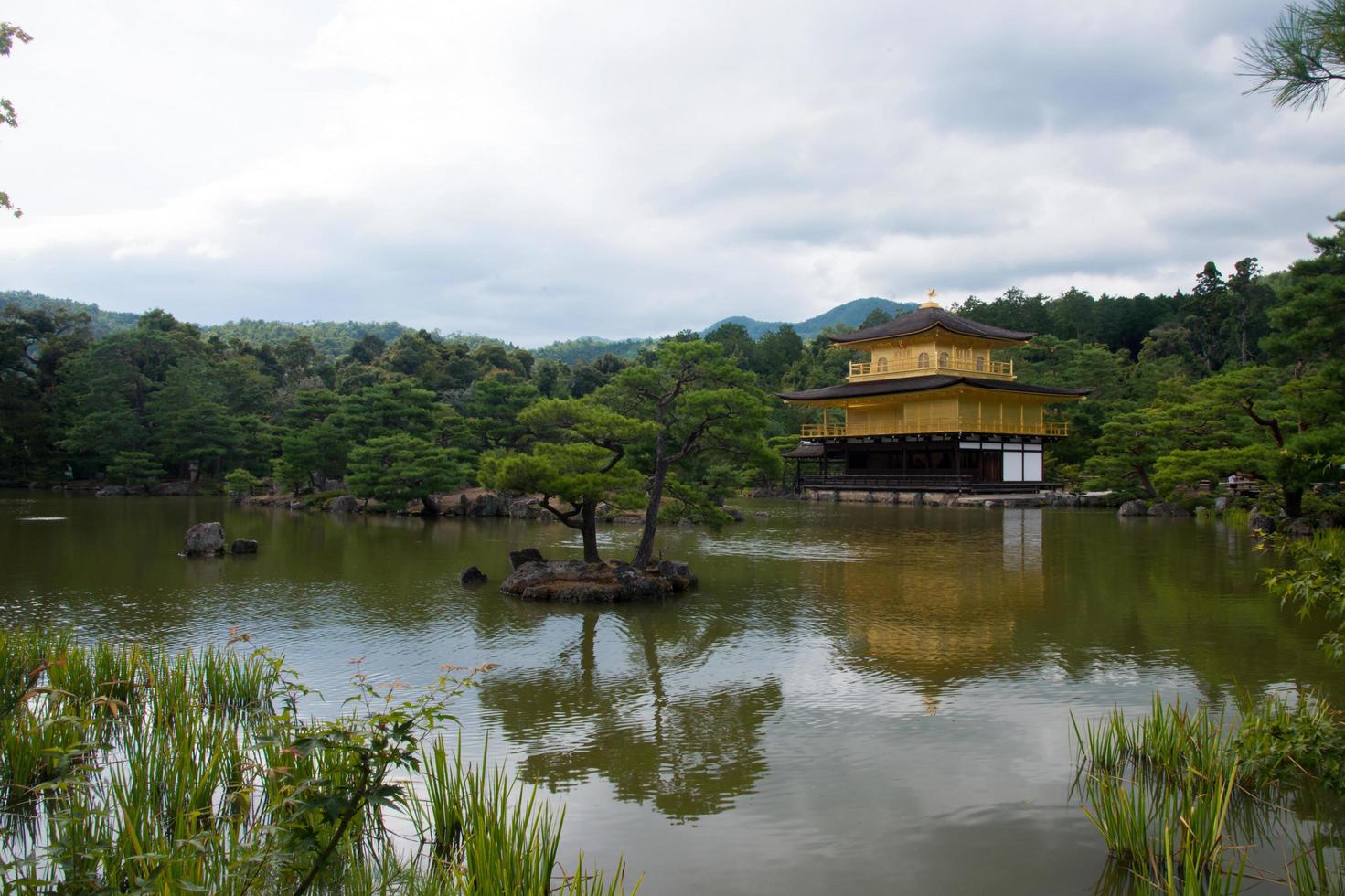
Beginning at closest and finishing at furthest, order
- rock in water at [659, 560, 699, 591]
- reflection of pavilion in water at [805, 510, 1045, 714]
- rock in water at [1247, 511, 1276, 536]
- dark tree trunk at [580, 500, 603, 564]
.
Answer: reflection of pavilion in water at [805, 510, 1045, 714], rock in water at [659, 560, 699, 591], dark tree trunk at [580, 500, 603, 564], rock in water at [1247, 511, 1276, 536]

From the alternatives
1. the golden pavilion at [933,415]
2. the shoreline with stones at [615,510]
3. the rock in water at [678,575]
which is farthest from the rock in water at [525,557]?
the golden pavilion at [933,415]

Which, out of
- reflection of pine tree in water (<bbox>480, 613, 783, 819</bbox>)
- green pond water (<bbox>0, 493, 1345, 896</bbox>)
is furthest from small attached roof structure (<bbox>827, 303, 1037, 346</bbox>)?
reflection of pine tree in water (<bbox>480, 613, 783, 819</bbox>)

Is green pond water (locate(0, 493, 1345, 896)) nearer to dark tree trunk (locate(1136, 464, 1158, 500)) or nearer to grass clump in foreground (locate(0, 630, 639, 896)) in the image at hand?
grass clump in foreground (locate(0, 630, 639, 896))

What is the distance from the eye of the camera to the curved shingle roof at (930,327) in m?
34.6

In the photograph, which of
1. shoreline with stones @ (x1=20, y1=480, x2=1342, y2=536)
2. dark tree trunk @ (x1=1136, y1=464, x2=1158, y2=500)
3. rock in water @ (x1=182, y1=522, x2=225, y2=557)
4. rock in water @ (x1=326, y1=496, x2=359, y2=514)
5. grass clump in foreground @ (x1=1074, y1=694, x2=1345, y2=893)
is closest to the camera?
grass clump in foreground @ (x1=1074, y1=694, x2=1345, y2=893)

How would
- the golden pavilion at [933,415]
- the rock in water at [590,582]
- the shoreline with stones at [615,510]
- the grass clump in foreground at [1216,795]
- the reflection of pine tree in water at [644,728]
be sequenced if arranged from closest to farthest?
the grass clump in foreground at [1216,795], the reflection of pine tree in water at [644,728], the rock in water at [590,582], the shoreline with stones at [615,510], the golden pavilion at [933,415]

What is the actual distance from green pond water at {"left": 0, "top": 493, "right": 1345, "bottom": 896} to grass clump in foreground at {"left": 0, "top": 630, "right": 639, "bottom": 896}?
32.3 inches

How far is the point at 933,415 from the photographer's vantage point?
33.0 metres

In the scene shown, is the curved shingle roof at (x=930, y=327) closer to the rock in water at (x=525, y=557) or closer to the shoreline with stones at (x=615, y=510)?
the shoreline with stones at (x=615, y=510)

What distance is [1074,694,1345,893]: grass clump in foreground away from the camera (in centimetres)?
385

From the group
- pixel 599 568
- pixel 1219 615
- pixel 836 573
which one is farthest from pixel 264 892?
pixel 836 573

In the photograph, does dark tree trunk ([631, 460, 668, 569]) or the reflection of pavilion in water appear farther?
dark tree trunk ([631, 460, 668, 569])

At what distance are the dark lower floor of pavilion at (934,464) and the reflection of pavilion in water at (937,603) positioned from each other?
1361 cm

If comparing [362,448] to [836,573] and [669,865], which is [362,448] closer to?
[836,573]
